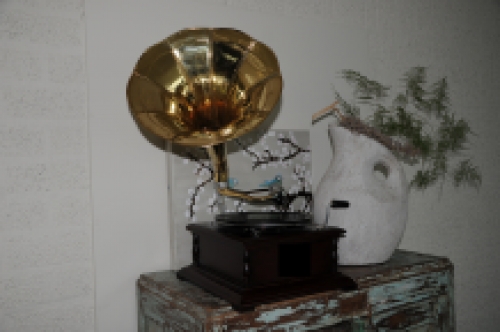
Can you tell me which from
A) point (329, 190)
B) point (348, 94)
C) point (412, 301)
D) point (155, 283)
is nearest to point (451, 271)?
point (412, 301)

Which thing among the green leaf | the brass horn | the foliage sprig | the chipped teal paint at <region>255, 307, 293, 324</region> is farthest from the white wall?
the green leaf

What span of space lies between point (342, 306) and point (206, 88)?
839 millimetres

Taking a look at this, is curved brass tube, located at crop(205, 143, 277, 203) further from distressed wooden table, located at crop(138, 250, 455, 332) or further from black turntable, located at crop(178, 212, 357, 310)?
distressed wooden table, located at crop(138, 250, 455, 332)

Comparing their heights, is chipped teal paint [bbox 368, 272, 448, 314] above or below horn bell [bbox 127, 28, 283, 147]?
below

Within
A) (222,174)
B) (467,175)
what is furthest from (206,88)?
(467,175)

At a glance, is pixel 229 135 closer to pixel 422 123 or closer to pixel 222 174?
pixel 222 174

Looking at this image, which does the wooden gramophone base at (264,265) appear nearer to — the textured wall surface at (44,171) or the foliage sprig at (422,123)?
the textured wall surface at (44,171)

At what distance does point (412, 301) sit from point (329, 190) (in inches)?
18.8

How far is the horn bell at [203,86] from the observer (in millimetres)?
1360

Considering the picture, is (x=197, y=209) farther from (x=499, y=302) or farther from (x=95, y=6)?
(x=499, y=302)

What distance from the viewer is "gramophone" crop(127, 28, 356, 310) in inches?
45.2

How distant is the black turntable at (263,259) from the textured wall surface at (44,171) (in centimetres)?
39

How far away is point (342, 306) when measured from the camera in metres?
1.26

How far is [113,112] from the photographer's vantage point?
4.76 ft
